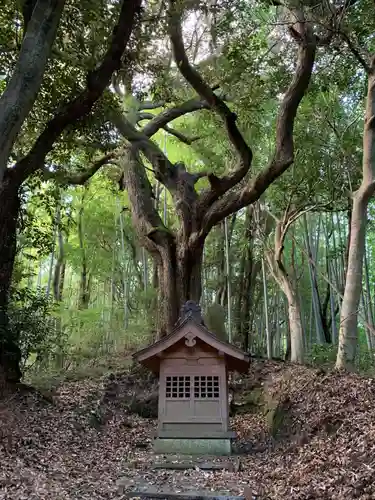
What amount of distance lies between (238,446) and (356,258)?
3747mm

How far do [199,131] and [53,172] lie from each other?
5.43m

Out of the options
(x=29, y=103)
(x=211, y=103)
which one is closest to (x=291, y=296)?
(x=211, y=103)

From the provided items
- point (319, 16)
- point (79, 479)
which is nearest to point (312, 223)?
point (319, 16)

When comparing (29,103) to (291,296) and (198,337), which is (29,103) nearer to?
(198,337)

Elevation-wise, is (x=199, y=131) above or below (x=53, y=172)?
above

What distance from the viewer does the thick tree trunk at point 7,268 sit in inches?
285

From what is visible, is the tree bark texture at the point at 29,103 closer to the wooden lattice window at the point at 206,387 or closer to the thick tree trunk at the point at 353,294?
the wooden lattice window at the point at 206,387

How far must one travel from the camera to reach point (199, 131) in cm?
1277

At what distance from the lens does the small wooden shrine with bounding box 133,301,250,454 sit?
7.20 meters

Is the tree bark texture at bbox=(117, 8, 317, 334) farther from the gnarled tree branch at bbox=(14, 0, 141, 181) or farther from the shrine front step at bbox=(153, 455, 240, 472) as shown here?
the shrine front step at bbox=(153, 455, 240, 472)

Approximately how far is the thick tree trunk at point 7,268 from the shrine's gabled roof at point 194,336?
1.96m

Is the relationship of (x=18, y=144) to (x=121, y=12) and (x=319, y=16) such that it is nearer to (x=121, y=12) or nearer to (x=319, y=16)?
(x=121, y=12)

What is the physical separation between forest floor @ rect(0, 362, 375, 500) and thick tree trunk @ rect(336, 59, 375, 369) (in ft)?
1.54

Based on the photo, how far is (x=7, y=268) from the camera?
7.54 metres
